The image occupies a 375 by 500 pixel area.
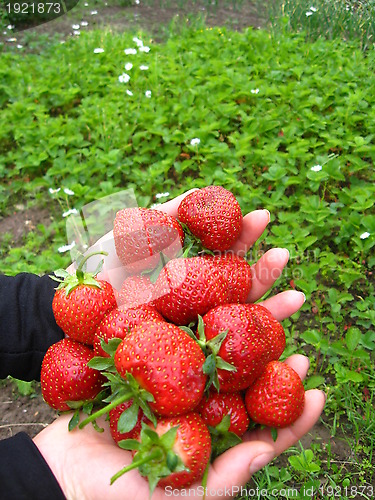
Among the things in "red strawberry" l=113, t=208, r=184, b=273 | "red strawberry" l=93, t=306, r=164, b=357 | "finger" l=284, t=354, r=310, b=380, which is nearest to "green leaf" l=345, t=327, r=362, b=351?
"finger" l=284, t=354, r=310, b=380

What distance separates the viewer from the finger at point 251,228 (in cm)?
196

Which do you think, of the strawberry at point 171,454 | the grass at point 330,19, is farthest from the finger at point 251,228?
the grass at point 330,19

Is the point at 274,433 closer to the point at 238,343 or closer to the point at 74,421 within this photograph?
the point at 238,343

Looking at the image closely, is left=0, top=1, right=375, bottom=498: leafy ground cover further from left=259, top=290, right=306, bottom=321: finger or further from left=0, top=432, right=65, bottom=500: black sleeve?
left=0, top=432, right=65, bottom=500: black sleeve

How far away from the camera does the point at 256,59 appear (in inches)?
156

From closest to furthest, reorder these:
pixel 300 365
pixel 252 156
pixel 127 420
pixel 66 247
A: pixel 127 420
pixel 300 365
pixel 66 247
pixel 252 156

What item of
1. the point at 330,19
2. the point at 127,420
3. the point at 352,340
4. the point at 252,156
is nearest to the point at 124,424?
the point at 127,420

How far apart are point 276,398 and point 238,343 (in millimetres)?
193

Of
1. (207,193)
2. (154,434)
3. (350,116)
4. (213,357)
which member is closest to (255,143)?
(350,116)

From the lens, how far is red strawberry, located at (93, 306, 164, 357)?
147cm

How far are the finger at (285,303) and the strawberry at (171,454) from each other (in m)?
0.67

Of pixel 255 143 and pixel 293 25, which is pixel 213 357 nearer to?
pixel 255 143

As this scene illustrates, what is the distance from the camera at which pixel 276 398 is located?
56.9 inches

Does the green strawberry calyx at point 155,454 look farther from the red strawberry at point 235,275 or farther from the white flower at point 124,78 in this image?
the white flower at point 124,78
